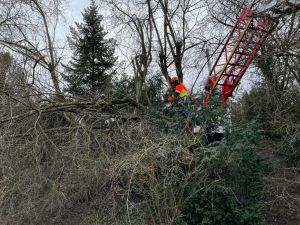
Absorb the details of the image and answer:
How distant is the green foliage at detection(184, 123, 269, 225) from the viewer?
18.8 ft

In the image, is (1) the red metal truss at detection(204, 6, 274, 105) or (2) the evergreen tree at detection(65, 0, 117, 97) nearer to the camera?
(1) the red metal truss at detection(204, 6, 274, 105)

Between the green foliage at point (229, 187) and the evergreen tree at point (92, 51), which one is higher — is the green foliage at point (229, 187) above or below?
below

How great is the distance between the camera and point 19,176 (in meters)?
6.14

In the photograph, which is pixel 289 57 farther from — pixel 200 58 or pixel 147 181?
pixel 147 181

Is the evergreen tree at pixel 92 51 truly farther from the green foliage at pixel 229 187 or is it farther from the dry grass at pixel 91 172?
the green foliage at pixel 229 187

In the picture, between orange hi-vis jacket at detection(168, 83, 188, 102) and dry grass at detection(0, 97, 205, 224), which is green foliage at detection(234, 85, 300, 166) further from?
dry grass at detection(0, 97, 205, 224)

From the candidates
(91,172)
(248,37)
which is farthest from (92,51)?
(91,172)

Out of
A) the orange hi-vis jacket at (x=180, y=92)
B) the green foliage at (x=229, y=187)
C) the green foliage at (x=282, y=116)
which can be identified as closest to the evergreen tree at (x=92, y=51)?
the green foliage at (x=282, y=116)

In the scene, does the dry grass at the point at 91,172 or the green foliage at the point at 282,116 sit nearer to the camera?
the dry grass at the point at 91,172

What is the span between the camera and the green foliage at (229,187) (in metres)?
5.73

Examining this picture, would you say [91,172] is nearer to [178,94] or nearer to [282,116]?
[178,94]

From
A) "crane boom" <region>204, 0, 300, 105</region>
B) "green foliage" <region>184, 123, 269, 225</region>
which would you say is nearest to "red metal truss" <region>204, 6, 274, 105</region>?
"crane boom" <region>204, 0, 300, 105</region>

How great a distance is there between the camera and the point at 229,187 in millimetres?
5789

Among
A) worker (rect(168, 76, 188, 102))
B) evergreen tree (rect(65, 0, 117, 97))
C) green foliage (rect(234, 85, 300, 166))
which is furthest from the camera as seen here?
evergreen tree (rect(65, 0, 117, 97))
